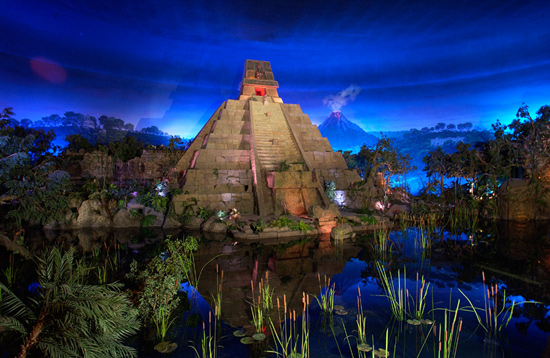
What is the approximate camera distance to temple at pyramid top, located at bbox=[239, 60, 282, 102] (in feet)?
93.0

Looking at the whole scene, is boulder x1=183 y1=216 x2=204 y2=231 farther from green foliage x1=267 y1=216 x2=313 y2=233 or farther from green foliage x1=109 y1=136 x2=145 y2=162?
green foliage x1=109 y1=136 x2=145 y2=162

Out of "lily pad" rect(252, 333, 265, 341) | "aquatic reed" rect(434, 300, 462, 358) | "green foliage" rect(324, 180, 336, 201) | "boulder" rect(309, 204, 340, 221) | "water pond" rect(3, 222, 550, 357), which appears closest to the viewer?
"aquatic reed" rect(434, 300, 462, 358)

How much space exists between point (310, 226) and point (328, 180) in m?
6.51

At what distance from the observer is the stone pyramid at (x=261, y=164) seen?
53.1 ft

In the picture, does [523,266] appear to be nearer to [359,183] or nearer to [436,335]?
[436,335]

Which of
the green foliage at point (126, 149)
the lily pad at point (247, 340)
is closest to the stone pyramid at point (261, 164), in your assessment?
the green foliage at point (126, 149)

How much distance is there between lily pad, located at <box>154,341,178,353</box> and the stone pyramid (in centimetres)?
1030

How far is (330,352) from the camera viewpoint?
4.59 m

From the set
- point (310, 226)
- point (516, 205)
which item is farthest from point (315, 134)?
point (516, 205)

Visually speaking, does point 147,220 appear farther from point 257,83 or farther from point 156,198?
point 257,83

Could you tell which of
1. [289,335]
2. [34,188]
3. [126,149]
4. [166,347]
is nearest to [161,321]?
[166,347]

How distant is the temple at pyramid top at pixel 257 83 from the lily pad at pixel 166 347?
24940 millimetres

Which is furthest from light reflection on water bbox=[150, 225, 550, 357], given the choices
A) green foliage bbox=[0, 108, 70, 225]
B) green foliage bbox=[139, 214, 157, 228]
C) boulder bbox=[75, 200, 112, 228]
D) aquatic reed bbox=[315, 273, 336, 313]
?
green foliage bbox=[0, 108, 70, 225]

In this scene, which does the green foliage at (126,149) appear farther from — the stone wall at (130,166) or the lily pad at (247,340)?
the lily pad at (247,340)
